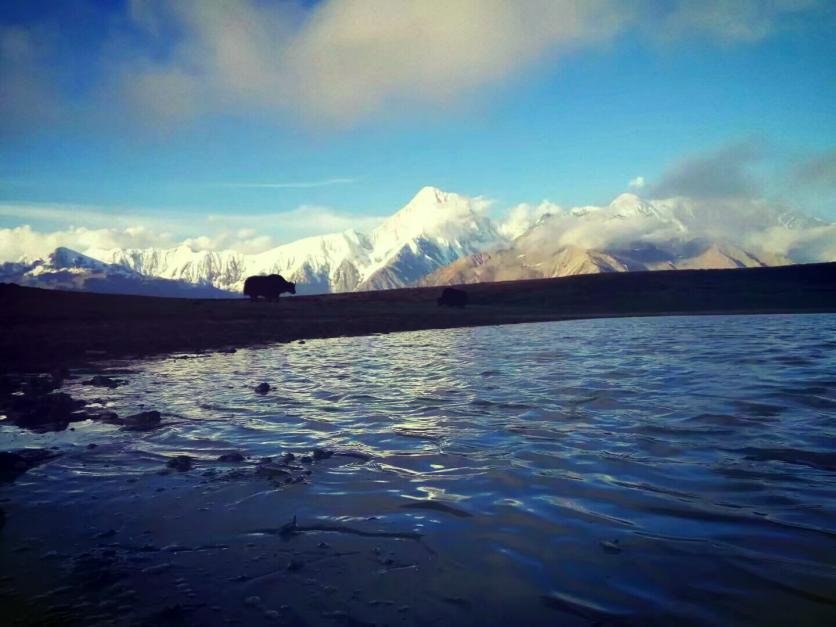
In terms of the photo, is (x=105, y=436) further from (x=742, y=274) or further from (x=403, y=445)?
(x=742, y=274)

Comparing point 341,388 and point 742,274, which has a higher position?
point 742,274

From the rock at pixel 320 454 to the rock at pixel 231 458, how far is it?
3.55 feet

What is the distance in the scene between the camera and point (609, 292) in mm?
72938

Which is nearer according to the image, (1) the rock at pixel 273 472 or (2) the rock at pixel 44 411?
(1) the rock at pixel 273 472

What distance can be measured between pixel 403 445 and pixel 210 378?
9.87 metres

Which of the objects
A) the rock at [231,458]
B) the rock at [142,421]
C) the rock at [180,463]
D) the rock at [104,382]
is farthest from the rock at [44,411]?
the rock at [231,458]

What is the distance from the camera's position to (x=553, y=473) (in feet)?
25.0

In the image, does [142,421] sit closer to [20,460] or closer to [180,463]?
[20,460]

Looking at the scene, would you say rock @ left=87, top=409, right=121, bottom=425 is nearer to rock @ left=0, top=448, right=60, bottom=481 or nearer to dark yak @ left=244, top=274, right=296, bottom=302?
rock @ left=0, top=448, right=60, bottom=481

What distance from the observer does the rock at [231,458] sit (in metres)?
8.55

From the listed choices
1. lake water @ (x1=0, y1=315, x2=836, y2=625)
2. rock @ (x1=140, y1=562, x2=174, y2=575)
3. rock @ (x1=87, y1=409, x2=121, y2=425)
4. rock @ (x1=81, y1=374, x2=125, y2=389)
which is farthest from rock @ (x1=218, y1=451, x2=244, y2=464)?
rock @ (x1=81, y1=374, x2=125, y2=389)

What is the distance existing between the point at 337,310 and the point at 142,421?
141 feet

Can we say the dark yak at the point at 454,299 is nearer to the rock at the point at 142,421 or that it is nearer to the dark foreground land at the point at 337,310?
the dark foreground land at the point at 337,310

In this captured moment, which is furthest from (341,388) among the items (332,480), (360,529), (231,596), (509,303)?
(509,303)
